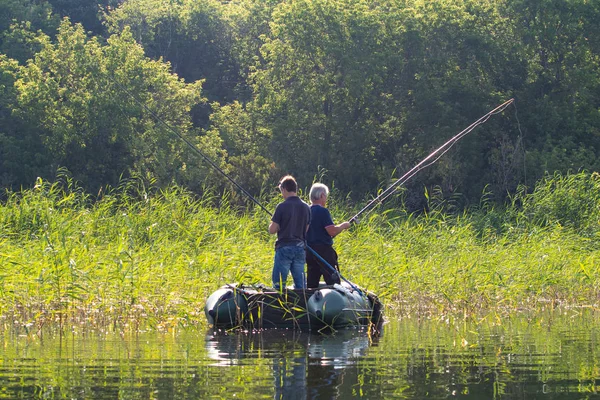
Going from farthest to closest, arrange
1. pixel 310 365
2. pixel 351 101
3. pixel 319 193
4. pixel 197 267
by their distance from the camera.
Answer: pixel 351 101, pixel 197 267, pixel 319 193, pixel 310 365

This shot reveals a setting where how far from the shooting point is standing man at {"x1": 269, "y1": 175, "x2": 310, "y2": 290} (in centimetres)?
995

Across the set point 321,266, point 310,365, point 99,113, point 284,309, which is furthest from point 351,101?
point 310,365

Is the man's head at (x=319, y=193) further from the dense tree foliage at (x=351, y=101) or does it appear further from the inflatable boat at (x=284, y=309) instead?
the dense tree foliage at (x=351, y=101)

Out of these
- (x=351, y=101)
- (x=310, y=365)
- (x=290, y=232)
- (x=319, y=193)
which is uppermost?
(x=351, y=101)

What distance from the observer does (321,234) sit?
1044cm

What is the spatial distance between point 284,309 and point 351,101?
2428 cm

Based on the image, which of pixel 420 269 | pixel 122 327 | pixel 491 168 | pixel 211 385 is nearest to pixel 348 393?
pixel 211 385

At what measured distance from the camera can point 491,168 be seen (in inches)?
1238

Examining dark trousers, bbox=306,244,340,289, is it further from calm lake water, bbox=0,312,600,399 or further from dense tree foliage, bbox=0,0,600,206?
dense tree foliage, bbox=0,0,600,206

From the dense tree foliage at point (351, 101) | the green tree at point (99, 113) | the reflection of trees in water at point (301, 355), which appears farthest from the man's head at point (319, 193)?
the green tree at point (99, 113)

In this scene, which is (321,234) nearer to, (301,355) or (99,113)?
(301,355)

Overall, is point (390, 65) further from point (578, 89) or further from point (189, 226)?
point (189, 226)

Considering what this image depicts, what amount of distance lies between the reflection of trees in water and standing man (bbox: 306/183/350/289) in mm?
847

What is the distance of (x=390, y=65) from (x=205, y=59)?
12641mm
